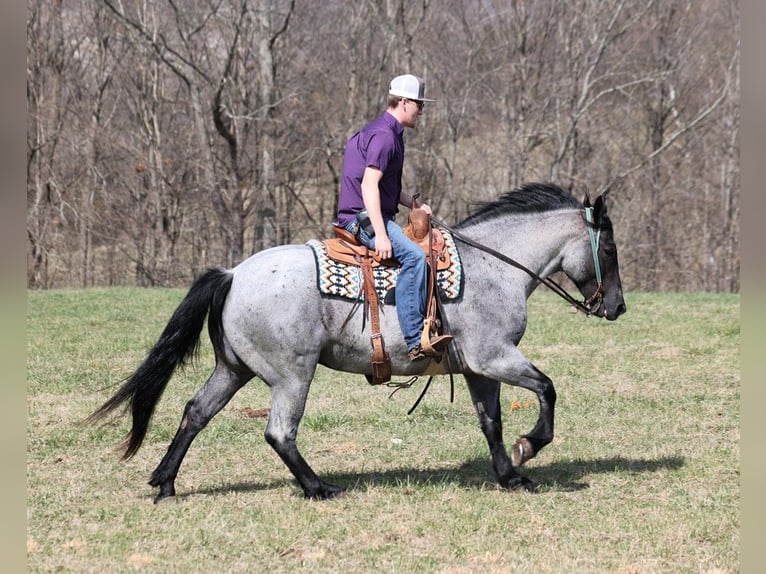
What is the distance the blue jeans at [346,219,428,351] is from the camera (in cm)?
612

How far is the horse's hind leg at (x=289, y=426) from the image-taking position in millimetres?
6145

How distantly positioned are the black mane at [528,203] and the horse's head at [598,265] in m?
0.20

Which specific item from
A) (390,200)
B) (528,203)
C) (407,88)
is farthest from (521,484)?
(407,88)

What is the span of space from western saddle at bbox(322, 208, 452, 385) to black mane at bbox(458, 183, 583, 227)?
2.07 ft

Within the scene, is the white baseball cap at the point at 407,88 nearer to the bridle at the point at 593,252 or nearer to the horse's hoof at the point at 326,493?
the bridle at the point at 593,252

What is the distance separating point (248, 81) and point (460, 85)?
6.44m

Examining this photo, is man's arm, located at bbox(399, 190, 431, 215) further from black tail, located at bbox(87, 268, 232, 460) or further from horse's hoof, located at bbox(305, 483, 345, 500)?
horse's hoof, located at bbox(305, 483, 345, 500)

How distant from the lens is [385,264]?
247 inches

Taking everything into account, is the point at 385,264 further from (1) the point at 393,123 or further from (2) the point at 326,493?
(2) the point at 326,493

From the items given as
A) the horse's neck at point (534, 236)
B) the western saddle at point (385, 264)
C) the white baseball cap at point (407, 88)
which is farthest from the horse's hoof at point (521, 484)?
the white baseball cap at point (407, 88)

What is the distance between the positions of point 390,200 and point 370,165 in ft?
1.22

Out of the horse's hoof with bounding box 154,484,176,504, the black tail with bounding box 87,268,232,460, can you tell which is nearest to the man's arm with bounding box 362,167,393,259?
the black tail with bounding box 87,268,232,460

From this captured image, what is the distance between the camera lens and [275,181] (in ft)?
83.9
